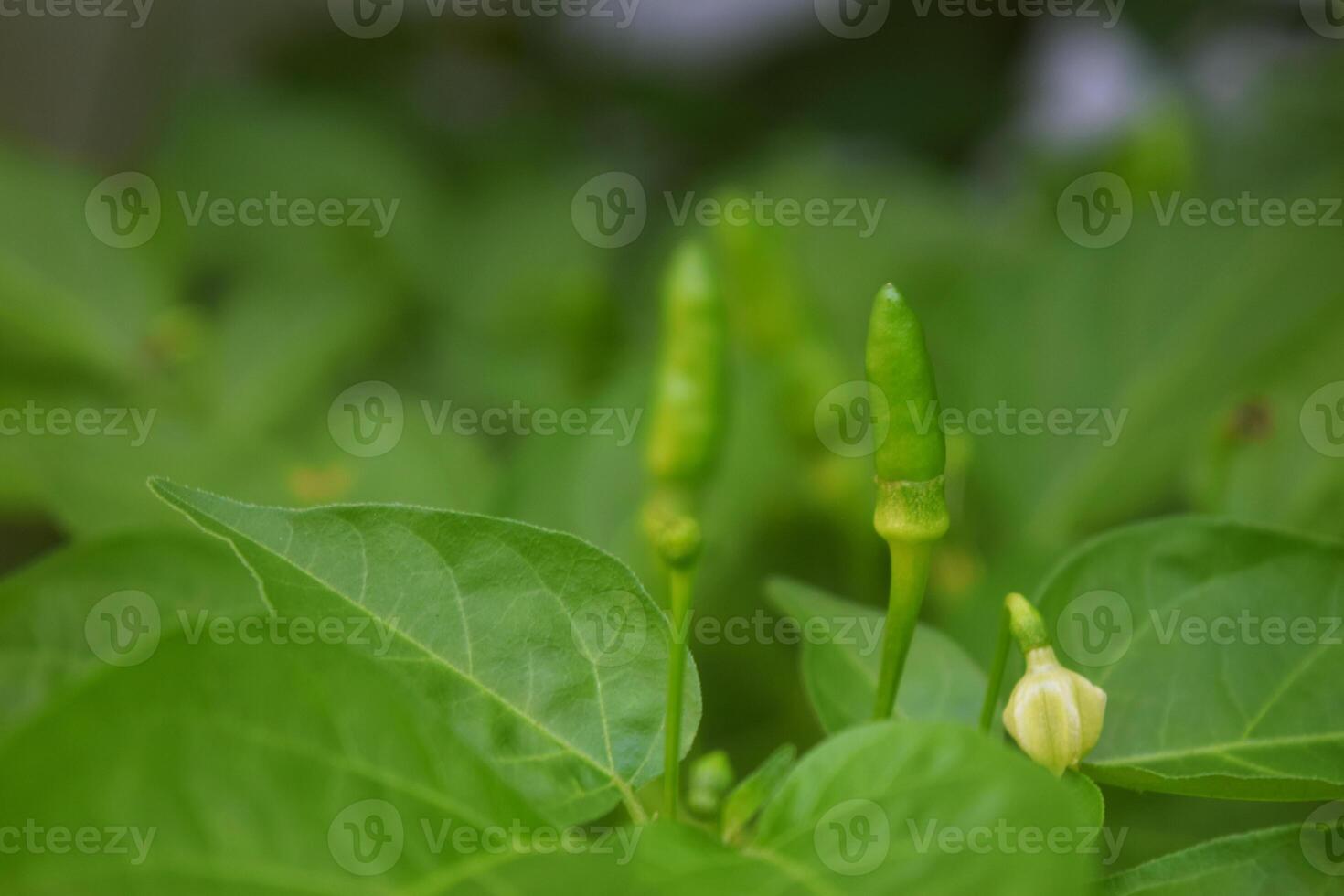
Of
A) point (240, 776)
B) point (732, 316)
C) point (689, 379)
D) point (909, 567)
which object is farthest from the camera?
point (732, 316)

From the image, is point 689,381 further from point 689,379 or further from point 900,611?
point 900,611

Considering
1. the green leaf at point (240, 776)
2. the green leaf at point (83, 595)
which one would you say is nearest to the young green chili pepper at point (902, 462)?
the green leaf at point (240, 776)

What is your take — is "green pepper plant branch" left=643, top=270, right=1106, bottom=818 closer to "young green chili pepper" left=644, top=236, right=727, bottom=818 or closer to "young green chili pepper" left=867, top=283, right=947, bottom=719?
"young green chili pepper" left=867, top=283, right=947, bottom=719

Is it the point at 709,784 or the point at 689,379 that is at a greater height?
the point at 689,379

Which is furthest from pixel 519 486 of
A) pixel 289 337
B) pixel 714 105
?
pixel 714 105

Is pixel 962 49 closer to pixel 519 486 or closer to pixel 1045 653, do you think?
pixel 519 486

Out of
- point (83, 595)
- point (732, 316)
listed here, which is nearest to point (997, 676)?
point (83, 595)

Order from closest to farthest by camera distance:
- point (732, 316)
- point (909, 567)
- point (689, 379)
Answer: point (909, 567) → point (689, 379) → point (732, 316)

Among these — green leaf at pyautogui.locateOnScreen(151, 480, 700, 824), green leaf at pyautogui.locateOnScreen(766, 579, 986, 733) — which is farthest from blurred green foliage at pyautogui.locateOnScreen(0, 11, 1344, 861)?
green leaf at pyautogui.locateOnScreen(151, 480, 700, 824)
